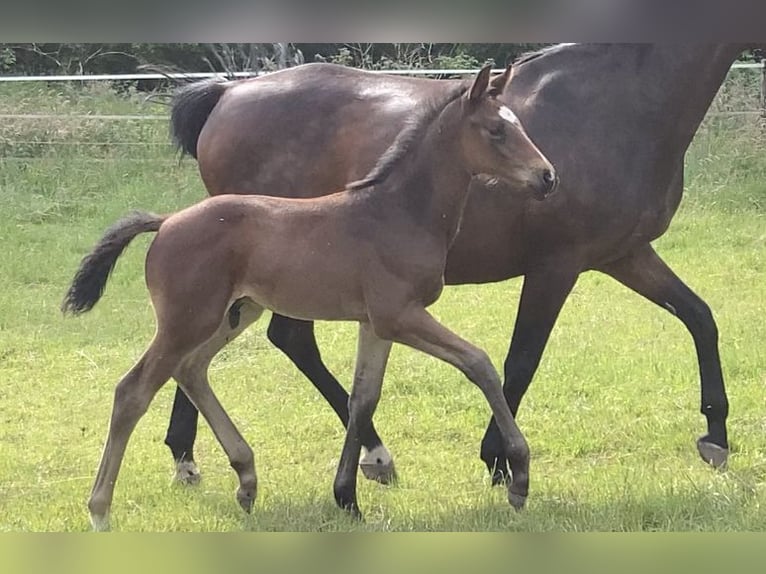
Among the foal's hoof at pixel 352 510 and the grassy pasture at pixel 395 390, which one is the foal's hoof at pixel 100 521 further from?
the foal's hoof at pixel 352 510

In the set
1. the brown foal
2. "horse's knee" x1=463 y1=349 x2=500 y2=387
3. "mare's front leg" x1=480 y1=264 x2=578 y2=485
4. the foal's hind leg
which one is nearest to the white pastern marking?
"mare's front leg" x1=480 y1=264 x2=578 y2=485

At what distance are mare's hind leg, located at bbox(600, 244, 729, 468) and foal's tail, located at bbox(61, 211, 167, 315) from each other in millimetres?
1971

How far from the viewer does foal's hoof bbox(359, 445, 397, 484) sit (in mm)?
4016

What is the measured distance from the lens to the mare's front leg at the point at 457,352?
310 cm

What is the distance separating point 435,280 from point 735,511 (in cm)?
125

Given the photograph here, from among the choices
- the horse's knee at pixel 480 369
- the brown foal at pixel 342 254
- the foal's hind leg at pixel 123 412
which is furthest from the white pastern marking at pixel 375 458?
the foal's hind leg at pixel 123 412

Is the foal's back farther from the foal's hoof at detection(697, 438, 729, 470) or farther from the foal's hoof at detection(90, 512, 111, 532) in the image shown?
the foal's hoof at detection(697, 438, 729, 470)

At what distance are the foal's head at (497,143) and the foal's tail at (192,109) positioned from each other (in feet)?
5.33

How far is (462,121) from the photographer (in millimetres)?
3115

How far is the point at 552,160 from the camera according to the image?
150 inches

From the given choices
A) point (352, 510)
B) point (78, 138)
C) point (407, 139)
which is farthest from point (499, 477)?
point (78, 138)

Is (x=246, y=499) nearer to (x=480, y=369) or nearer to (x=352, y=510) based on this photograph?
(x=352, y=510)

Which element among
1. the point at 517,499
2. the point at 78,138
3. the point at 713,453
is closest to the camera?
the point at 517,499

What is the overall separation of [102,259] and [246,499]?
3.20ft
